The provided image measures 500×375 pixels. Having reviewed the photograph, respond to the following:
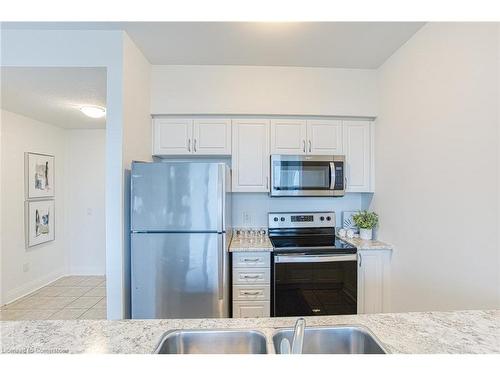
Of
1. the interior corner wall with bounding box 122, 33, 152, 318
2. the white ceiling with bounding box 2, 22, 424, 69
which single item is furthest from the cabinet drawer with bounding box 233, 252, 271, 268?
the white ceiling with bounding box 2, 22, 424, 69

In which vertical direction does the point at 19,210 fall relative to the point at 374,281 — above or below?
above

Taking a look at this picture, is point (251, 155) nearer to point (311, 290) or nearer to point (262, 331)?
point (311, 290)

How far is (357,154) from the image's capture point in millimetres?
2609

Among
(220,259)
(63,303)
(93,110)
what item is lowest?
(63,303)

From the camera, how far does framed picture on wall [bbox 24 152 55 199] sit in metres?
3.33

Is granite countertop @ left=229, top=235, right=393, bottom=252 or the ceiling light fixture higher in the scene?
the ceiling light fixture

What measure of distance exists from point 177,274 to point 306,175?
57.0 inches

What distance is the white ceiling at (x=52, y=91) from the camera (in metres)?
2.03

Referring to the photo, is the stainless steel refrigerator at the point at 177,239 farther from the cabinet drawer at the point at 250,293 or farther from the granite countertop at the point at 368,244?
the granite countertop at the point at 368,244

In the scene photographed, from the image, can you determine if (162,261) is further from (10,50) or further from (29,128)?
(29,128)

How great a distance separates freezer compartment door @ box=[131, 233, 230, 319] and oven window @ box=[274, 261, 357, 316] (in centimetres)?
55

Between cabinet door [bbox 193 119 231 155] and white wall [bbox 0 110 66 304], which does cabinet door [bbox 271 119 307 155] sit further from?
white wall [bbox 0 110 66 304]

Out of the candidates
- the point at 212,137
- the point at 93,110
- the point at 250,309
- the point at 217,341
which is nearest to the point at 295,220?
the point at 250,309

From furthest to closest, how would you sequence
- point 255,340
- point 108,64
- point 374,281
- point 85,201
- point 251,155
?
point 85,201, point 251,155, point 374,281, point 108,64, point 255,340
